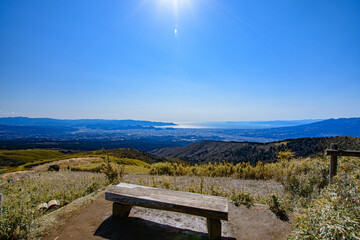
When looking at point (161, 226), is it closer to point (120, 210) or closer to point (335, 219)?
point (120, 210)

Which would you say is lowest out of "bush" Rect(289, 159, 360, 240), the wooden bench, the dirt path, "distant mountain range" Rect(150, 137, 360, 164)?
"distant mountain range" Rect(150, 137, 360, 164)

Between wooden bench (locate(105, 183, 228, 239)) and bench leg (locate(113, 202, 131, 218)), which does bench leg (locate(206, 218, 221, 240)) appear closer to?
wooden bench (locate(105, 183, 228, 239))

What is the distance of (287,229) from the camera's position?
3.18 meters

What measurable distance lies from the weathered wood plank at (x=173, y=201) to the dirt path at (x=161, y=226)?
53 cm

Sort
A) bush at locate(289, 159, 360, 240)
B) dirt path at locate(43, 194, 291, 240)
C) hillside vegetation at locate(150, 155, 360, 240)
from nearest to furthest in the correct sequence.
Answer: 1. bush at locate(289, 159, 360, 240)
2. hillside vegetation at locate(150, 155, 360, 240)
3. dirt path at locate(43, 194, 291, 240)

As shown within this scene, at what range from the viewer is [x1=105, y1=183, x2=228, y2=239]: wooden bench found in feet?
8.59

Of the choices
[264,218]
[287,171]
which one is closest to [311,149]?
[287,171]

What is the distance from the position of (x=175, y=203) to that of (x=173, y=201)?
0.31 feet

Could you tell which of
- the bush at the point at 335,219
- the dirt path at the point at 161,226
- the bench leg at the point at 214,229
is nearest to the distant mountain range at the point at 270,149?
the dirt path at the point at 161,226

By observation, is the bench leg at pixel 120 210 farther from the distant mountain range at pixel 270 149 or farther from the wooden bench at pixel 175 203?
the distant mountain range at pixel 270 149

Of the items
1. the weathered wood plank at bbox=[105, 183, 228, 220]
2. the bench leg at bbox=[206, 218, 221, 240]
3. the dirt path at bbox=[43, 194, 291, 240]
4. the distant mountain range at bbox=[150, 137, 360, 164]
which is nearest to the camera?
the weathered wood plank at bbox=[105, 183, 228, 220]

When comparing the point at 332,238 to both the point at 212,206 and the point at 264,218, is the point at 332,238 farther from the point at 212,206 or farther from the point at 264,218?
the point at 264,218

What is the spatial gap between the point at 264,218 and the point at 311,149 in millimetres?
19978

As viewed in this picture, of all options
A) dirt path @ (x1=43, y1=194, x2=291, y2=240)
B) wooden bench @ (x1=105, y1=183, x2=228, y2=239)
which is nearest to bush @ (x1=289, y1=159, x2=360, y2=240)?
wooden bench @ (x1=105, y1=183, x2=228, y2=239)
